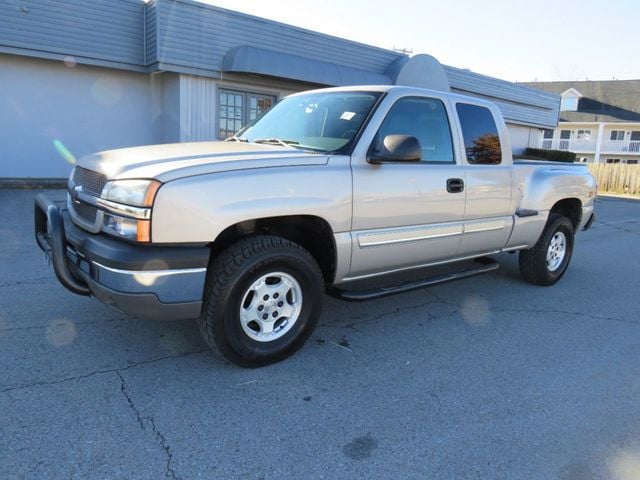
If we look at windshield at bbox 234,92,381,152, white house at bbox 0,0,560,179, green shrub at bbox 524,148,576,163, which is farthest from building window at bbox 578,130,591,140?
windshield at bbox 234,92,381,152

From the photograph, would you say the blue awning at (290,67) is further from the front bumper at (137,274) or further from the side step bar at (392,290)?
the front bumper at (137,274)

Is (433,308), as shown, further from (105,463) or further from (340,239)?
(105,463)

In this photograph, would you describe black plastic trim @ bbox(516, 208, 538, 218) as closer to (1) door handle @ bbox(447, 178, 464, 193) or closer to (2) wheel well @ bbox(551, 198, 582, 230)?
(2) wheel well @ bbox(551, 198, 582, 230)

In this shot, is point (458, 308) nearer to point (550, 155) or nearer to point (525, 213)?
point (525, 213)

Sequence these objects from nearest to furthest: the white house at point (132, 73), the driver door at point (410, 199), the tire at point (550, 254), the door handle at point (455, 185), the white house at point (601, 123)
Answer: the driver door at point (410, 199)
the door handle at point (455, 185)
the tire at point (550, 254)
the white house at point (132, 73)
the white house at point (601, 123)

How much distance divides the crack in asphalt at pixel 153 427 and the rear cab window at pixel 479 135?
344 cm

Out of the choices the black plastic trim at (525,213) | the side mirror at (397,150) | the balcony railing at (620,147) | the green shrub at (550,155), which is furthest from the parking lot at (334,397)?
the balcony railing at (620,147)

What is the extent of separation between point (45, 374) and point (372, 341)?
2.38 metres

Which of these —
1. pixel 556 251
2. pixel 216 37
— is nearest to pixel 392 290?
pixel 556 251

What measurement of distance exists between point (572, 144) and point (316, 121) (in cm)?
4748

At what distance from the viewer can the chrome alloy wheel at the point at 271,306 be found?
11.3 feet

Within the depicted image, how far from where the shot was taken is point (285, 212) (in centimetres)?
337

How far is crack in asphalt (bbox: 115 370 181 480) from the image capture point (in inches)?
95.8

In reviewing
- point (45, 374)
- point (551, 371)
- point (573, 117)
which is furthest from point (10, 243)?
point (573, 117)
